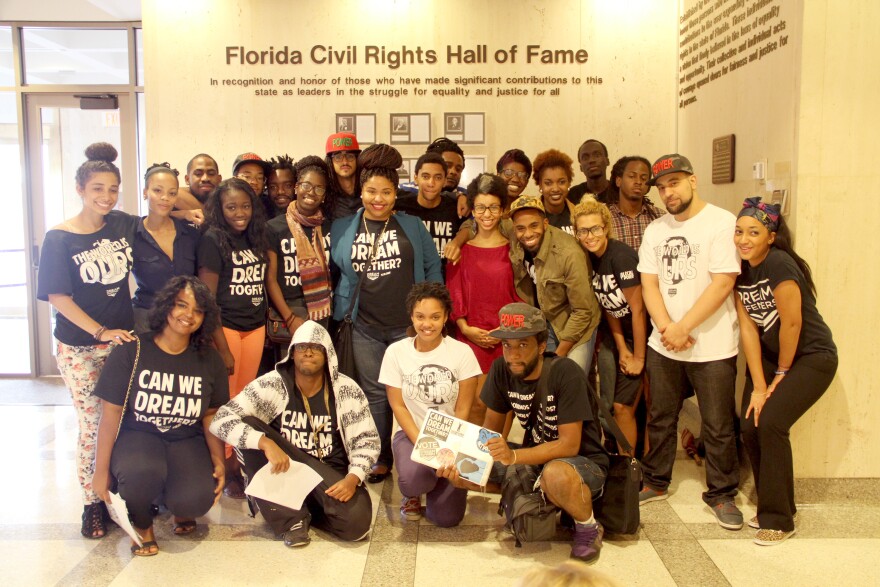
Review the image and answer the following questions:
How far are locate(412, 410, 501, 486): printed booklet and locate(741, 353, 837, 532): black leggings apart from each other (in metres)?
1.29

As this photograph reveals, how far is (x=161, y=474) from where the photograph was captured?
3361 mm

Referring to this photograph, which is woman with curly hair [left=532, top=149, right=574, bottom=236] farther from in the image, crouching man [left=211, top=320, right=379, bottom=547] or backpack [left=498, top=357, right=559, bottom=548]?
crouching man [left=211, top=320, right=379, bottom=547]

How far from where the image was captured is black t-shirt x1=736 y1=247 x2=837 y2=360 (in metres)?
3.42

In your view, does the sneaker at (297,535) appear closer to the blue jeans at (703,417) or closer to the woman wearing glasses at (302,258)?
the woman wearing glasses at (302,258)

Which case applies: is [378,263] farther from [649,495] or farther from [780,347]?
[780,347]

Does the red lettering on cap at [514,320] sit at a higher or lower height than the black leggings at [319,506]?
higher

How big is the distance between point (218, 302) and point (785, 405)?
2.82 m

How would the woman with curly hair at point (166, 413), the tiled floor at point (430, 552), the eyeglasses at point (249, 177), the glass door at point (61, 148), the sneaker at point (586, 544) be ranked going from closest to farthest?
the tiled floor at point (430, 552) < the sneaker at point (586, 544) < the woman with curly hair at point (166, 413) < the eyeglasses at point (249, 177) < the glass door at point (61, 148)

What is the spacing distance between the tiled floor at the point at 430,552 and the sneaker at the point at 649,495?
4cm

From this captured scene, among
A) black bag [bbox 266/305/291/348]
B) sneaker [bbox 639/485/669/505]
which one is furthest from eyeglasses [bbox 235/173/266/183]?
sneaker [bbox 639/485/669/505]

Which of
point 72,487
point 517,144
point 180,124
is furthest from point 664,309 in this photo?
point 180,124

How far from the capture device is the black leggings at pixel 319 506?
3.43m

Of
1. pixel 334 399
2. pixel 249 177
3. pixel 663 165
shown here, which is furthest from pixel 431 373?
pixel 249 177

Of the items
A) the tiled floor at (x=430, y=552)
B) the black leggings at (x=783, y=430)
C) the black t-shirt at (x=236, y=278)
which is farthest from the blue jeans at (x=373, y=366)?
the black leggings at (x=783, y=430)
